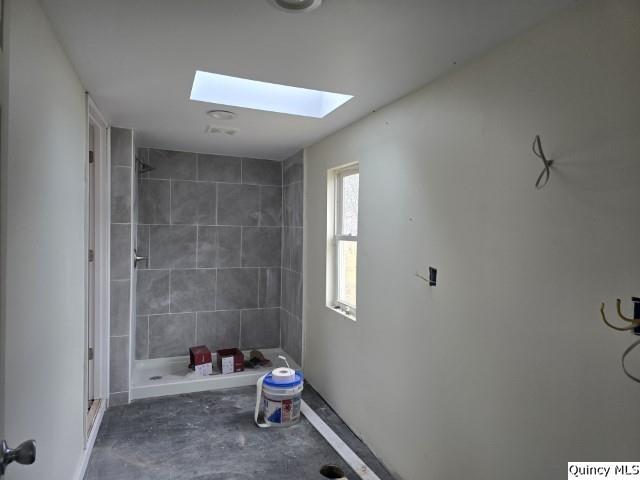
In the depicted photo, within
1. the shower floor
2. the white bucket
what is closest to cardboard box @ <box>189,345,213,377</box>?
the shower floor

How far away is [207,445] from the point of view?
2.76 meters

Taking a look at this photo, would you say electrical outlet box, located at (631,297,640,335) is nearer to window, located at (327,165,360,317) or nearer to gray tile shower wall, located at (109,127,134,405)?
window, located at (327,165,360,317)

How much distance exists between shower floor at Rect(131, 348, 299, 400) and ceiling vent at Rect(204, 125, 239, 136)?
6.92 ft

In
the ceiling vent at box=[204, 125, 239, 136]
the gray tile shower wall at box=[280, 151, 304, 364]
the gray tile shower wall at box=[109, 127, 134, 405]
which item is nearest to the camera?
the ceiling vent at box=[204, 125, 239, 136]

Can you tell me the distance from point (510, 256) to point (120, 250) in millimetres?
2811

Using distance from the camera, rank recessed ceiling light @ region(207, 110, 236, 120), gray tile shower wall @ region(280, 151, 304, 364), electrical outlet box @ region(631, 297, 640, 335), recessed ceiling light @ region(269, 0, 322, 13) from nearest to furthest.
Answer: electrical outlet box @ region(631, 297, 640, 335) → recessed ceiling light @ region(269, 0, 322, 13) → recessed ceiling light @ region(207, 110, 236, 120) → gray tile shower wall @ region(280, 151, 304, 364)

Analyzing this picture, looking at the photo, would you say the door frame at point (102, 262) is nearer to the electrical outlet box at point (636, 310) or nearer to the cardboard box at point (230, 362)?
the cardboard box at point (230, 362)

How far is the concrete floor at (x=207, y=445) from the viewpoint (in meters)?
2.46

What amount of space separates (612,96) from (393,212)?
1.29 meters

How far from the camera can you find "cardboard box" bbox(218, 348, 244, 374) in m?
3.84

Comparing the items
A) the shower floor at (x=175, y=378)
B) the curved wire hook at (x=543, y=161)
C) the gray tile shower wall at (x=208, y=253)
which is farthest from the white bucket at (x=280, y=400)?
the curved wire hook at (x=543, y=161)

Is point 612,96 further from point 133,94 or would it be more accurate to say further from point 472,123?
point 133,94

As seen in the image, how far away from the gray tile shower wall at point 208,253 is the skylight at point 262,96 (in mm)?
1775

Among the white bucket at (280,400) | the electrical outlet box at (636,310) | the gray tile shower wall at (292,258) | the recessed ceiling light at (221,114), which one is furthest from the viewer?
the gray tile shower wall at (292,258)
